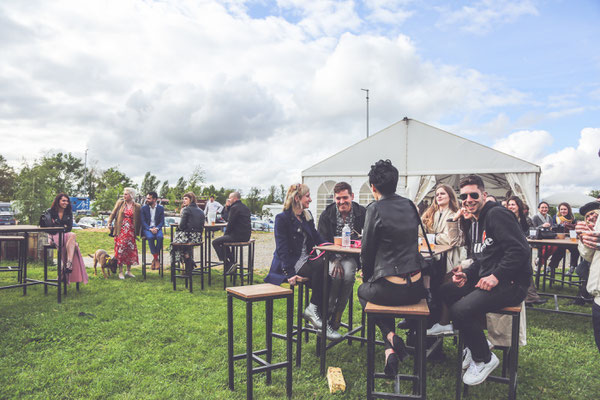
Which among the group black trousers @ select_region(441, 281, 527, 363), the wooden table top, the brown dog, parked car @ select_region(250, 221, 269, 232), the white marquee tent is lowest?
parked car @ select_region(250, 221, 269, 232)

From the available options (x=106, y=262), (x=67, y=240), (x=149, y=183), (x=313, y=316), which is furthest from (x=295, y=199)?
(x=149, y=183)

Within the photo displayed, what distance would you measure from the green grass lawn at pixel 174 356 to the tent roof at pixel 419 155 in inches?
270

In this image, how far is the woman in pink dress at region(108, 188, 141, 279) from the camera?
7.81 m

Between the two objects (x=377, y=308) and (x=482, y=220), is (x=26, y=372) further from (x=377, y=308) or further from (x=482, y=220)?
(x=482, y=220)

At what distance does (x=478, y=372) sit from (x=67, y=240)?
6425 millimetres

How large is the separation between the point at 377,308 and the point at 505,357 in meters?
1.53

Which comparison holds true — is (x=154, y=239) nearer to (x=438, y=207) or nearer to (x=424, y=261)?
(x=438, y=207)

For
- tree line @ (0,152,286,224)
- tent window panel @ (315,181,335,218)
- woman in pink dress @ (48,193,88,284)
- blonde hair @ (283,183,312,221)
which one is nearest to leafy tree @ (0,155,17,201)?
tree line @ (0,152,286,224)

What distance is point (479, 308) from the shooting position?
2.90 meters

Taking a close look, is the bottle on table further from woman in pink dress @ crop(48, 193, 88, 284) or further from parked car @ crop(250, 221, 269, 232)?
parked car @ crop(250, 221, 269, 232)

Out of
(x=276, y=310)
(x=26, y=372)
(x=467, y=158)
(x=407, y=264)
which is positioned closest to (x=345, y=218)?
(x=407, y=264)

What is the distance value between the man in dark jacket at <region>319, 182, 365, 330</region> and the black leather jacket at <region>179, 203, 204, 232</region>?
376 cm

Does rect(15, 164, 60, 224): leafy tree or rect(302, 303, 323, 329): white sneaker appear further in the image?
rect(15, 164, 60, 224): leafy tree

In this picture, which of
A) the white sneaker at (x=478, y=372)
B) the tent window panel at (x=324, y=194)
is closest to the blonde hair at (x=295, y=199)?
the white sneaker at (x=478, y=372)
